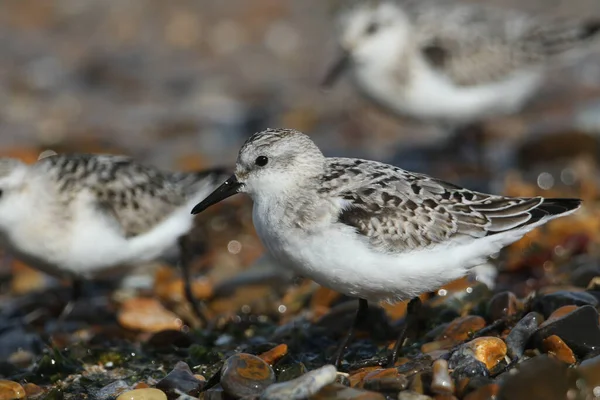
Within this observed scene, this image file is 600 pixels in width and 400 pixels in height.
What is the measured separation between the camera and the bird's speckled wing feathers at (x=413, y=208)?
559 centimetres

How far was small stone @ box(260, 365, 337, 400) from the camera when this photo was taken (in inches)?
189

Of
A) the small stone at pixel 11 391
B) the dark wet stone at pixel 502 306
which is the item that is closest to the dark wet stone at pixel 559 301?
the dark wet stone at pixel 502 306

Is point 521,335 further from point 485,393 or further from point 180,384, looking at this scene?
point 180,384

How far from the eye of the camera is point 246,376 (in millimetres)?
5266

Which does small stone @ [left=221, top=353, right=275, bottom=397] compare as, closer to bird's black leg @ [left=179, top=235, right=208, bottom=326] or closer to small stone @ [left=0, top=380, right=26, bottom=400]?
small stone @ [left=0, top=380, right=26, bottom=400]

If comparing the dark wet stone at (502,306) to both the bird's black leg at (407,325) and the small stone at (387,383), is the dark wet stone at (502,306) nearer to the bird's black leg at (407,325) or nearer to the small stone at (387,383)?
the bird's black leg at (407,325)

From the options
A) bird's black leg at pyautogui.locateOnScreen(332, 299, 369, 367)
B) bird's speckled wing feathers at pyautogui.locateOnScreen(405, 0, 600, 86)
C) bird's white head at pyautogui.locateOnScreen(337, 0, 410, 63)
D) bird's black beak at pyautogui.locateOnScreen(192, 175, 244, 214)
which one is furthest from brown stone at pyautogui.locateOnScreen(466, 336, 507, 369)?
bird's white head at pyautogui.locateOnScreen(337, 0, 410, 63)

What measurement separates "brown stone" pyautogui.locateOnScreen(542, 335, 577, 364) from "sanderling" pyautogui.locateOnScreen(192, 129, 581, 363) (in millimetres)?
720

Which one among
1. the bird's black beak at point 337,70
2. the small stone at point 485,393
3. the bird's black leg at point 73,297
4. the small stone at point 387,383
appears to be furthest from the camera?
the bird's black beak at point 337,70

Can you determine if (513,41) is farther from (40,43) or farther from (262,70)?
(40,43)

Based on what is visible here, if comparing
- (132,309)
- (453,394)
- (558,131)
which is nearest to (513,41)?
(558,131)

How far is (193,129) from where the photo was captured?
1258 centimetres

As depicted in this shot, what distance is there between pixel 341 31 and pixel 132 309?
4.90 meters

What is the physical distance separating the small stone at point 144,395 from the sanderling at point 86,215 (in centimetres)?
211
